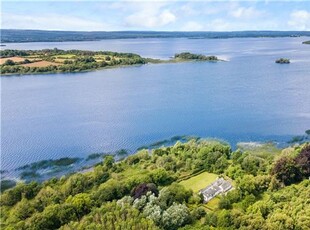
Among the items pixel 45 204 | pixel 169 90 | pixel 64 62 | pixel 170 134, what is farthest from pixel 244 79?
pixel 45 204

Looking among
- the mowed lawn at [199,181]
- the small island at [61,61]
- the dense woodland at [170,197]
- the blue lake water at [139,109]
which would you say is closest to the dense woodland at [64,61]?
the small island at [61,61]

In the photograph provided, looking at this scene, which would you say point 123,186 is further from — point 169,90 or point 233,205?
point 169,90

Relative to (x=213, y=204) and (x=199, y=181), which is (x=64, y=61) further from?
(x=213, y=204)

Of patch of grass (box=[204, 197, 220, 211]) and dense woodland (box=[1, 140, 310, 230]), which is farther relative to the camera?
patch of grass (box=[204, 197, 220, 211])

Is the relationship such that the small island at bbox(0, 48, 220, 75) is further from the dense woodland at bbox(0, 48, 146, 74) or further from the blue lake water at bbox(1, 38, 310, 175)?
the blue lake water at bbox(1, 38, 310, 175)

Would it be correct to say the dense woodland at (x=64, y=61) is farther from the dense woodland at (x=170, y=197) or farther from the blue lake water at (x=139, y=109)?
the dense woodland at (x=170, y=197)

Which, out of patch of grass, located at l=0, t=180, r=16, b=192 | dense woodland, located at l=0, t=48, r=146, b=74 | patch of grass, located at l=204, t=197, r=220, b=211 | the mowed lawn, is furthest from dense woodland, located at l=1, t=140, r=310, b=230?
dense woodland, located at l=0, t=48, r=146, b=74
